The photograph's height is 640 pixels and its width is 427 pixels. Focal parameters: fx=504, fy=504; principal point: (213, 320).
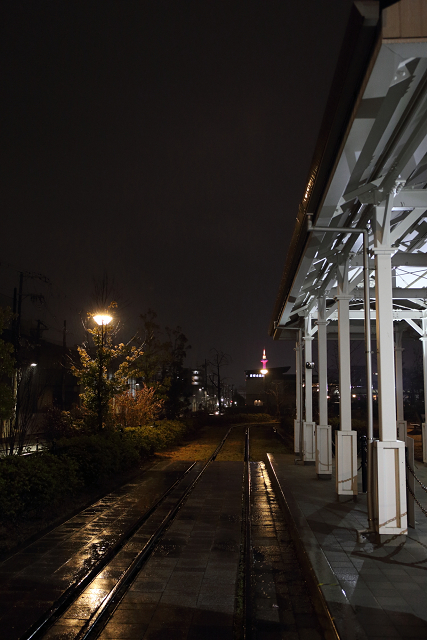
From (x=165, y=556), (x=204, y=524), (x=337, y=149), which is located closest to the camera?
(x=337, y=149)

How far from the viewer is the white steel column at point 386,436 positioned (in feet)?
22.2

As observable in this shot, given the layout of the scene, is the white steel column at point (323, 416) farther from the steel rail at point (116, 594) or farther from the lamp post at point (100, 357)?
the lamp post at point (100, 357)

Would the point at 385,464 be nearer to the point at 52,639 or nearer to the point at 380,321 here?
the point at 380,321

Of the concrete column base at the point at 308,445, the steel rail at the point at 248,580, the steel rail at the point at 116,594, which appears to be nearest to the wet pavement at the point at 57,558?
the steel rail at the point at 116,594

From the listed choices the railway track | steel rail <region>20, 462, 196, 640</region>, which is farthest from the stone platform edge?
steel rail <region>20, 462, 196, 640</region>

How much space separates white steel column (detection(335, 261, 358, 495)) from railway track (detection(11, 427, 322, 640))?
1670 millimetres

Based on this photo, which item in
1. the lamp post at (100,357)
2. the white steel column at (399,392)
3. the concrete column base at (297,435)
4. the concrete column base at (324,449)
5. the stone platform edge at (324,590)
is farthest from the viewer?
the white steel column at (399,392)

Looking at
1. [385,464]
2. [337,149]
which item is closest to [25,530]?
[385,464]

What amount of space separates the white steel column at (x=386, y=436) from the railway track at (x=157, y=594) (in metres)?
1.63

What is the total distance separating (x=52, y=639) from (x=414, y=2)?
626cm

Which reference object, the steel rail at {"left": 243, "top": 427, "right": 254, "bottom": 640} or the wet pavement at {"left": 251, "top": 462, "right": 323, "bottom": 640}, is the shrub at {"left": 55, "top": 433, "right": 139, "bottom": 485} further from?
the wet pavement at {"left": 251, "top": 462, "right": 323, "bottom": 640}

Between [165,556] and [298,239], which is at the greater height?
[298,239]

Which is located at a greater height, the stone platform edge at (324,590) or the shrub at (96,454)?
the shrub at (96,454)

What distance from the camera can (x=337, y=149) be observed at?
572cm
